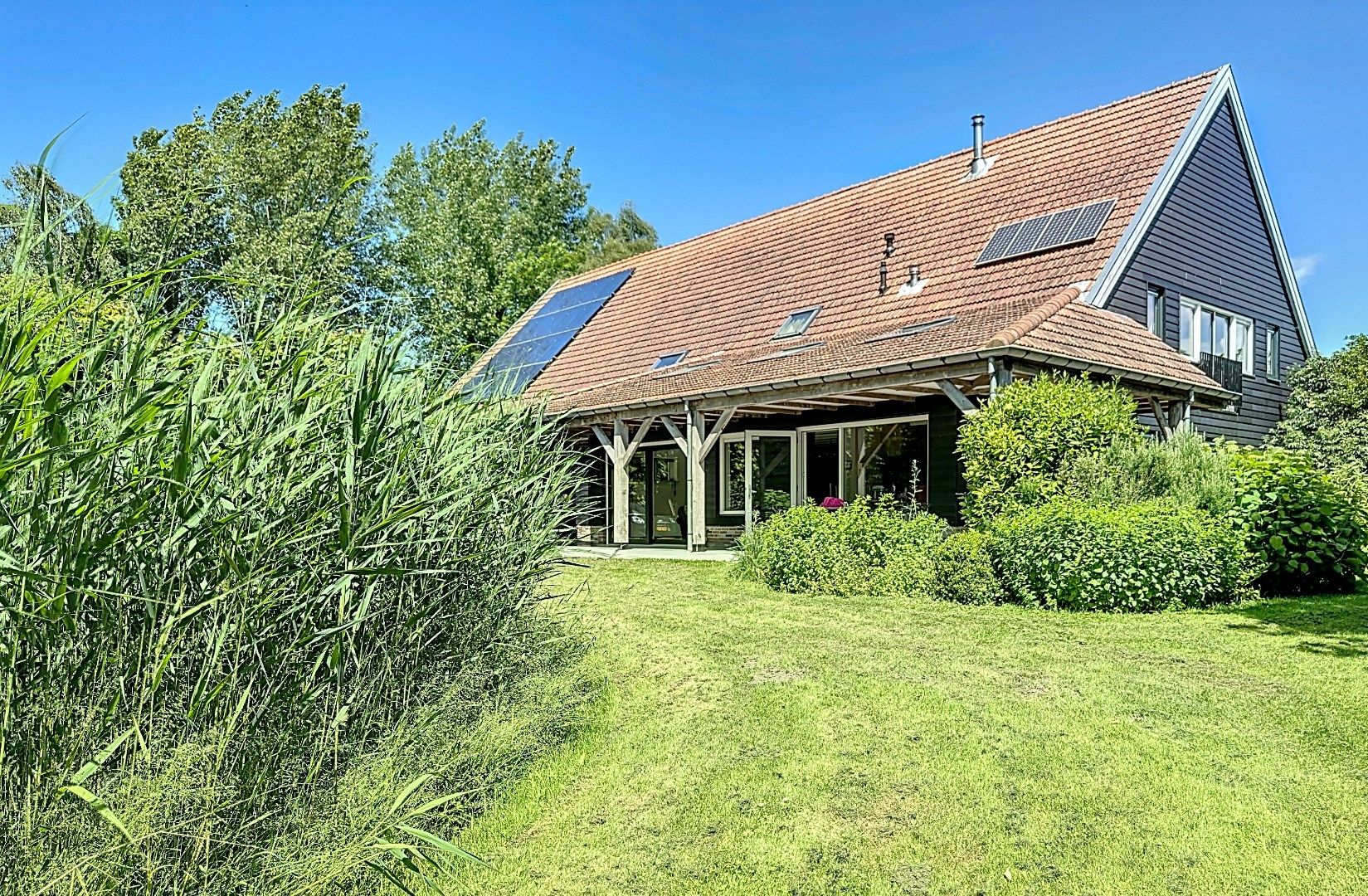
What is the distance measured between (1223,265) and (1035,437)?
8592mm

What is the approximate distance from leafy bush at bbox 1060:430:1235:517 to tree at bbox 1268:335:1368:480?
21.9 ft

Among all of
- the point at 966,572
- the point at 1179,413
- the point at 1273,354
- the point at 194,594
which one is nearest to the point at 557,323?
the point at 1179,413

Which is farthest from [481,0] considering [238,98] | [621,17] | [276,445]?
[238,98]

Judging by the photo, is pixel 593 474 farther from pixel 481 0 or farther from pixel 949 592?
pixel 949 592

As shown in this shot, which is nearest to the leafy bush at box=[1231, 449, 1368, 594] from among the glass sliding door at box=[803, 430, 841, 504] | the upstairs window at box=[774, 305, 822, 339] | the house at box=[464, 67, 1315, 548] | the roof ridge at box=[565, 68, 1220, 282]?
the house at box=[464, 67, 1315, 548]

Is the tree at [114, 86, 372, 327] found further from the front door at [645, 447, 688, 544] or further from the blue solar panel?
the blue solar panel

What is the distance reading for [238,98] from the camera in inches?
1173

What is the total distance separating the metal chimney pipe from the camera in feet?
51.6

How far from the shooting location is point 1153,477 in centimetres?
913

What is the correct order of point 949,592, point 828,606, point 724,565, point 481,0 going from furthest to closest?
point 481,0
point 724,565
point 949,592
point 828,606

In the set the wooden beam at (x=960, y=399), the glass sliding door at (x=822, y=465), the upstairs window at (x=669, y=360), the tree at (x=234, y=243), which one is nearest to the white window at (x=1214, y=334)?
the glass sliding door at (x=822, y=465)

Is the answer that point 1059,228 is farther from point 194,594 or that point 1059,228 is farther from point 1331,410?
point 194,594

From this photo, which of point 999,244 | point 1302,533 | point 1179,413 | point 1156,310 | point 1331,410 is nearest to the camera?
point 1302,533

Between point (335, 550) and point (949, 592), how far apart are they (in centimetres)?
664
